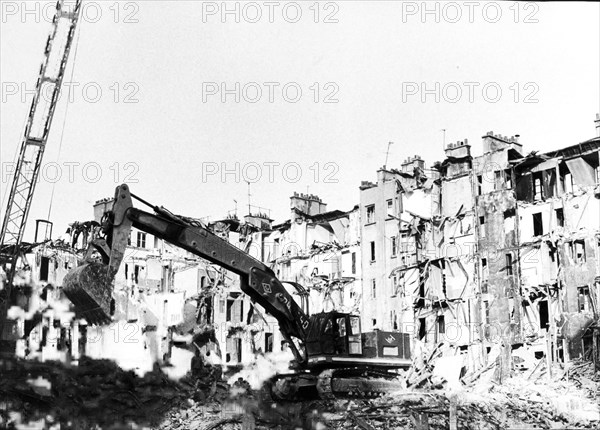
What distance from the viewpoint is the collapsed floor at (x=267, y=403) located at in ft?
113

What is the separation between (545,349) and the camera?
5144 centimetres

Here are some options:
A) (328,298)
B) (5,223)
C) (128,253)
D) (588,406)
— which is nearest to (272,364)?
(328,298)

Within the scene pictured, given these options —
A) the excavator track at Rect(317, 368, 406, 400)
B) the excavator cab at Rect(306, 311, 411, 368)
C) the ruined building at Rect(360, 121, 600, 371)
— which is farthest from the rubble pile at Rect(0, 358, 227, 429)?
the excavator cab at Rect(306, 311, 411, 368)

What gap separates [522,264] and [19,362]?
96.1ft

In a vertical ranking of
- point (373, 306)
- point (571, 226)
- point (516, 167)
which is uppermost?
point (516, 167)

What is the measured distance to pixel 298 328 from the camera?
Answer: 25.5 metres

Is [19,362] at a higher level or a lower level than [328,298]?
lower

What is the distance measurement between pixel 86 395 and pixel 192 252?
85.8 ft

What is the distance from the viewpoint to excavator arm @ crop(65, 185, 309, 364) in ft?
68.5

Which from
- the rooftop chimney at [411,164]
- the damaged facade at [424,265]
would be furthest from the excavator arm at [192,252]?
the rooftop chimney at [411,164]

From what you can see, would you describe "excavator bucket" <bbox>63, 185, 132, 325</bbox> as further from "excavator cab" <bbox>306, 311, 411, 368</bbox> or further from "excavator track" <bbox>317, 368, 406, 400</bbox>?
"excavator track" <bbox>317, 368, 406, 400</bbox>

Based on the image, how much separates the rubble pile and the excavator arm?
18.9m

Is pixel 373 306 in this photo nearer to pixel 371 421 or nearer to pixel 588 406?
pixel 588 406

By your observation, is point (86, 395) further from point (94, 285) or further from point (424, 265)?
point (94, 285)
